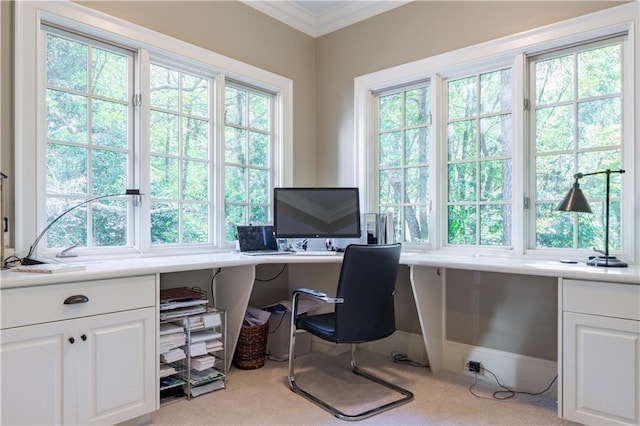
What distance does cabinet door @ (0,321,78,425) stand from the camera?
1.60 metres

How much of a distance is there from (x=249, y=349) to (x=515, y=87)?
2.42 metres

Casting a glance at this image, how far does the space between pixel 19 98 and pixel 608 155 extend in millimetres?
3137

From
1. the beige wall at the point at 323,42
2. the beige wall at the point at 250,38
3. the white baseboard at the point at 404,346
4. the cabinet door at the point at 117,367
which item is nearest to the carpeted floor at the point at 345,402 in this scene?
the white baseboard at the point at 404,346

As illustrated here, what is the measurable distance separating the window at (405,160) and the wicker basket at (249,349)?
128 cm

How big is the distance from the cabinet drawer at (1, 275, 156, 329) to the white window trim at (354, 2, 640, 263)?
190 cm

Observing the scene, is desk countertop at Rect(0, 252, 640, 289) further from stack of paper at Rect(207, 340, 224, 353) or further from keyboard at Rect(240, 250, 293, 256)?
stack of paper at Rect(207, 340, 224, 353)

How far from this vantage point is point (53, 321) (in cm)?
171

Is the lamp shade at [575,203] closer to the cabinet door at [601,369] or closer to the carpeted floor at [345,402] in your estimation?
the cabinet door at [601,369]

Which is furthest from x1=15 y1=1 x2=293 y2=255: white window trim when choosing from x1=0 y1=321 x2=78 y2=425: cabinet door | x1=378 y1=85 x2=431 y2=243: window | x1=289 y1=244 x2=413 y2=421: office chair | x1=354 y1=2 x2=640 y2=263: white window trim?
x1=378 y1=85 x2=431 y2=243: window

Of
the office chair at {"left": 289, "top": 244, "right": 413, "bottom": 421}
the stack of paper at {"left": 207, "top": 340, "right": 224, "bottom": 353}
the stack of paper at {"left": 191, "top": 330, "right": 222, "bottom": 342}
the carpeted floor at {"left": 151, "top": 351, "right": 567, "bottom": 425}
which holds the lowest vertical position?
the carpeted floor at {"left": 151, "top": 351, "right": 567, "bottom": 425}

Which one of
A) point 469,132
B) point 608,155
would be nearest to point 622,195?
point 608,155

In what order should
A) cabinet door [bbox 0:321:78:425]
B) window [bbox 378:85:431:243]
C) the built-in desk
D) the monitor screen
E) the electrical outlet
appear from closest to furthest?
1. cabinet door [bbox 0:321:78:425]
2. the built-in desk
3. the electrical outlet
4. the monitor screen
5. window [bbox 378:85:431:243]

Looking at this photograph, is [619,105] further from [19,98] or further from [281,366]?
[19,98]

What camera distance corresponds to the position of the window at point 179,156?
8.97ft
